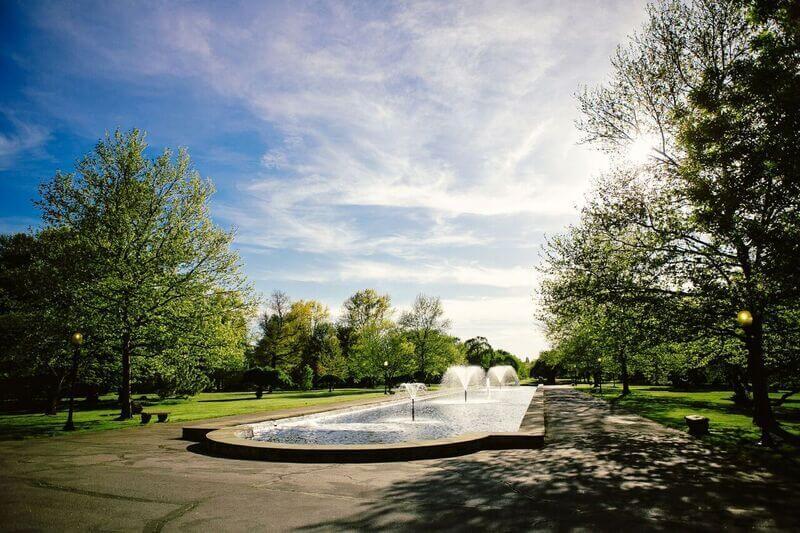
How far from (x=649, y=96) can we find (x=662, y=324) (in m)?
9.66

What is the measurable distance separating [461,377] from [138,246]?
66.9m

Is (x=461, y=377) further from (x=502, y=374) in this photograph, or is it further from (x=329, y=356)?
(x=329, y=356)

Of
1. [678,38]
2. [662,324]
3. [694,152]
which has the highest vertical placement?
[678,38]

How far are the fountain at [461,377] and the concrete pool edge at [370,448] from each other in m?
45.4

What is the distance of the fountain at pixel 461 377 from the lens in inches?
2771

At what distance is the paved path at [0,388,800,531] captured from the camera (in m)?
6.44

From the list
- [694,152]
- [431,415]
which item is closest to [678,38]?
[694,152]

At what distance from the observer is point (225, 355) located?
24.9 meters

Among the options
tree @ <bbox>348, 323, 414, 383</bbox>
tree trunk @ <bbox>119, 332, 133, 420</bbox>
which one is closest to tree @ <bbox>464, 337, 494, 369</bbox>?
tree @ <bbox>348, 323, 414, 383</bbox>

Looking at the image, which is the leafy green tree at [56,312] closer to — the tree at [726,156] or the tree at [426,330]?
the tree at [726,156]

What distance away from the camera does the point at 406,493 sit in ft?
26.1

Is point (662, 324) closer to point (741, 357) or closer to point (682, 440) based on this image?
point (682, 440)

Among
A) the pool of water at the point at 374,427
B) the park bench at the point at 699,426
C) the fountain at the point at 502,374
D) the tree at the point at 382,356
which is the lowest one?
the fountain at the point at 502,374

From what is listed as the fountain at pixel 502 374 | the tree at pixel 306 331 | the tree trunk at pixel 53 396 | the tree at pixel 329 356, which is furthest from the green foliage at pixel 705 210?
the fountain at pixel 502 374
